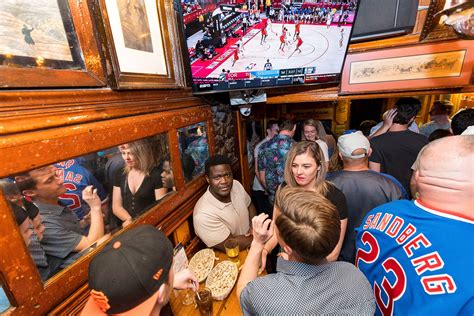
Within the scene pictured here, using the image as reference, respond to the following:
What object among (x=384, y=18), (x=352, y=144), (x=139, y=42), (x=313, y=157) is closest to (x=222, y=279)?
(x=313, y=157)

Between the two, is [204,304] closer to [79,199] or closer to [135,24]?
[79,199]

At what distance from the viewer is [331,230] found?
40.5 inches

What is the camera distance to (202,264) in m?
1.77

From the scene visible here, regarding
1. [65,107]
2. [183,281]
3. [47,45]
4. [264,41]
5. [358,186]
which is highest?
[264,41]

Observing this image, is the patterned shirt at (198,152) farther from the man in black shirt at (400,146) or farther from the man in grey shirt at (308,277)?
the man in black shirt at (400,146)

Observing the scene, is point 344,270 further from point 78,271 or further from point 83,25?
point 83,25

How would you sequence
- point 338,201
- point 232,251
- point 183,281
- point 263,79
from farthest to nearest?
1. point 263,79
2. point 232,251
3. point 338,201
4. point 183,281

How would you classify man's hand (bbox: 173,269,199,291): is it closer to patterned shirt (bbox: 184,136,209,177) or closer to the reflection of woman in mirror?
the reflection of woman in mirror

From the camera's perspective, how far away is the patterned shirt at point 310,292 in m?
0.96

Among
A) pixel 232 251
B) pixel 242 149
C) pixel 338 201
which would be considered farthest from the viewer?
pixel 242 149

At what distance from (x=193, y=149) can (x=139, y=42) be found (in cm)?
104

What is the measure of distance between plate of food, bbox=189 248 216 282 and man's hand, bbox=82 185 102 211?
2.98 ft

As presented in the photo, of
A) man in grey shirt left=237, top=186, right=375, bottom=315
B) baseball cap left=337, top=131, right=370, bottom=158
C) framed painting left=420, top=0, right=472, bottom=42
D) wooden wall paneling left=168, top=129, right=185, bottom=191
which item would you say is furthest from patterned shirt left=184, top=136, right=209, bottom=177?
framed painting left=420, top=0, right=472, bottom=42

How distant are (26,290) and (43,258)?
13 centimetres
